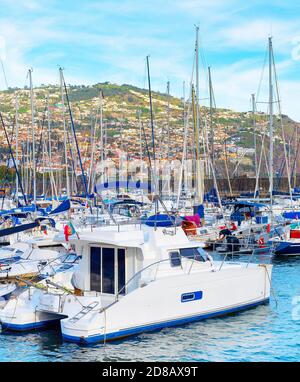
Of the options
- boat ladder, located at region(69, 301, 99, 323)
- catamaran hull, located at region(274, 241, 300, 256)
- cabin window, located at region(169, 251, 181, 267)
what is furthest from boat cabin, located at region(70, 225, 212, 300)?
catamaran hull, located at region(274, 241, 300, 256)

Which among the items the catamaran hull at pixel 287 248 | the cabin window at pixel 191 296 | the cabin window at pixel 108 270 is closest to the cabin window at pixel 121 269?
the cabin window at pixel 108 270

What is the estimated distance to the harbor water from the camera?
15.1 metres

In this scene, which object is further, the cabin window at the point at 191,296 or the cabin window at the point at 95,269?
the cabin window at the point at 95,269

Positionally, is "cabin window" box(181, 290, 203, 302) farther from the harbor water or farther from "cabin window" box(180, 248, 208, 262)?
"cabin window" box(180, 248, 208, 262)

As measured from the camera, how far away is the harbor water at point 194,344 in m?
15.1

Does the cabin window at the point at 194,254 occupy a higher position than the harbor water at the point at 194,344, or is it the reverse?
the cabin window at the point at 194,254

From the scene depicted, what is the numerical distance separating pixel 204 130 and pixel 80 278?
32.4m

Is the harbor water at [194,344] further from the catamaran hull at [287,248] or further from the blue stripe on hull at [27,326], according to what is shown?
the catamaran hull at [287,248]

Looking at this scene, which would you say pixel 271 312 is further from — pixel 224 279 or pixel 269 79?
pixel 269 79

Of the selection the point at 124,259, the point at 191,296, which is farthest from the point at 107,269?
the point at 191,296

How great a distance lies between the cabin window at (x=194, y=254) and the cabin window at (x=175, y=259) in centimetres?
20

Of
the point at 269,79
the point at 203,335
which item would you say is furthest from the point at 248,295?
the point at 269,79

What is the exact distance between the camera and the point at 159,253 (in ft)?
59.5

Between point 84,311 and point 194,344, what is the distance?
295cm
